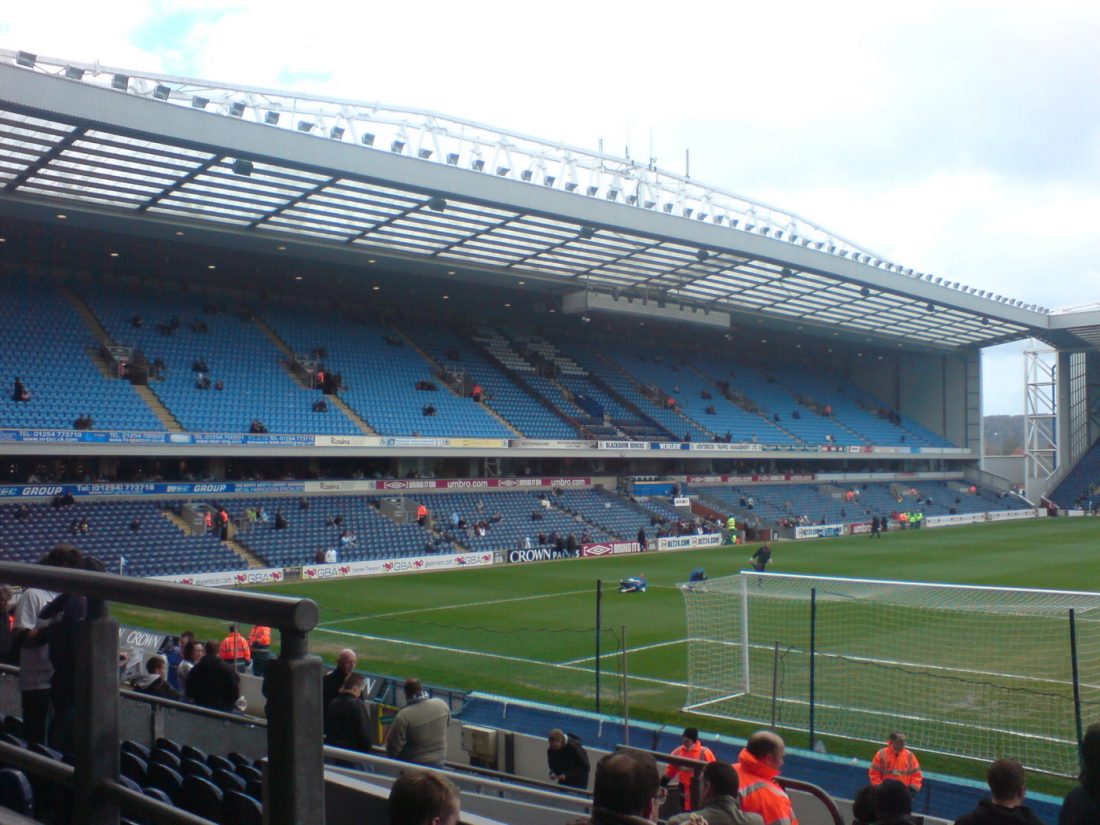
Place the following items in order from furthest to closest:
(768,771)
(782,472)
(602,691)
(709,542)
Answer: (782,472) → (709,542) → (602,691) → (768,771)

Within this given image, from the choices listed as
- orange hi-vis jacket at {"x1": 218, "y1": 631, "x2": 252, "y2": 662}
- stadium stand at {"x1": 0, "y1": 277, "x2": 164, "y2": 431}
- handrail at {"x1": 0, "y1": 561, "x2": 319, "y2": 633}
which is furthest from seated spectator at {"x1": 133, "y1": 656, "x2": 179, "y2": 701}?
stadium stand at {"x1": 0, "y1": 277, "x2": 164, "y2": 431}

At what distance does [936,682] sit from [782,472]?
4845 centimetres

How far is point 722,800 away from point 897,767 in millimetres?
5342

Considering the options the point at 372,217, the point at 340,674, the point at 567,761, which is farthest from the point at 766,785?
the point at 372,217

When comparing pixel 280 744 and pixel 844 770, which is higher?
pixel 280 744

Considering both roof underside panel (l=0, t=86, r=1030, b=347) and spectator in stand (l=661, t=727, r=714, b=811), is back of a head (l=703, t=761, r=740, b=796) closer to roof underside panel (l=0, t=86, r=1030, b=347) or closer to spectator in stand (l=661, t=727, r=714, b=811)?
spectator in stand (l=661, t=727, r=714, b=811)

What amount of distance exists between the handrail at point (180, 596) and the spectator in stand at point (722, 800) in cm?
223

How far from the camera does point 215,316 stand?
43.0 m

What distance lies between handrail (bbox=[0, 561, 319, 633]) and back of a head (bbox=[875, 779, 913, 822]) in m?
3.56

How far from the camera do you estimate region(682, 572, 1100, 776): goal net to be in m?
12.6

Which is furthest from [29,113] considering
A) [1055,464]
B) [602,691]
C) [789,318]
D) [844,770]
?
[1055,464]

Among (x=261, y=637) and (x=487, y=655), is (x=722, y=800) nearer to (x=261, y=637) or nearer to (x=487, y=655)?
(x=261, y=637)

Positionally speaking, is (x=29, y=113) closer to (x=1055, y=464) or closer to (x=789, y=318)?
(x=789, y=318)

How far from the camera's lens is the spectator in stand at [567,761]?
31.3ft
